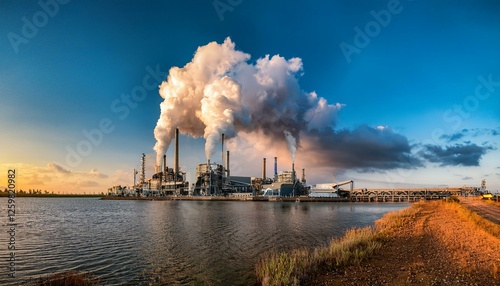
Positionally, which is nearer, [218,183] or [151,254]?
[151,254]

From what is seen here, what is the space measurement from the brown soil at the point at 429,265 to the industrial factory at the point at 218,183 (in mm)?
140352

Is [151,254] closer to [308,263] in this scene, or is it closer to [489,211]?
[308,263]

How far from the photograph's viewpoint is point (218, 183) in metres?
171

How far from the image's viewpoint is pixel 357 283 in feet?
43.4

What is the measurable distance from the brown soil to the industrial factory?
140 metres

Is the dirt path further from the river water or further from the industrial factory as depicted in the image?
the industrial factory

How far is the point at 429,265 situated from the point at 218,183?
159167 mm

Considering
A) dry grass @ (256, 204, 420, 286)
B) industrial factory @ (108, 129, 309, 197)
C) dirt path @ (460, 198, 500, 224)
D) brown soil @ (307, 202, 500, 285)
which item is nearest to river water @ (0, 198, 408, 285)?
dry grass @ (256, 204, 420, 286)

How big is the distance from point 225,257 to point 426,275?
13.8 meters

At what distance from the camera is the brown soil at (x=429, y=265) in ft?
42.9

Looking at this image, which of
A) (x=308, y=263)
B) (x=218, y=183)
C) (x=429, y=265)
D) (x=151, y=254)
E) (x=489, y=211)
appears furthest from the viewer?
(x=218, y=183)

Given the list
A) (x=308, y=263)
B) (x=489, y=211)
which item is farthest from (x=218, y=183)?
(x=308, y=263)

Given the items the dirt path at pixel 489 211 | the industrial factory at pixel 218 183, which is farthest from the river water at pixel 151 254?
the industrial factory at pixel 218 183

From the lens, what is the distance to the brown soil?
1308 cm
